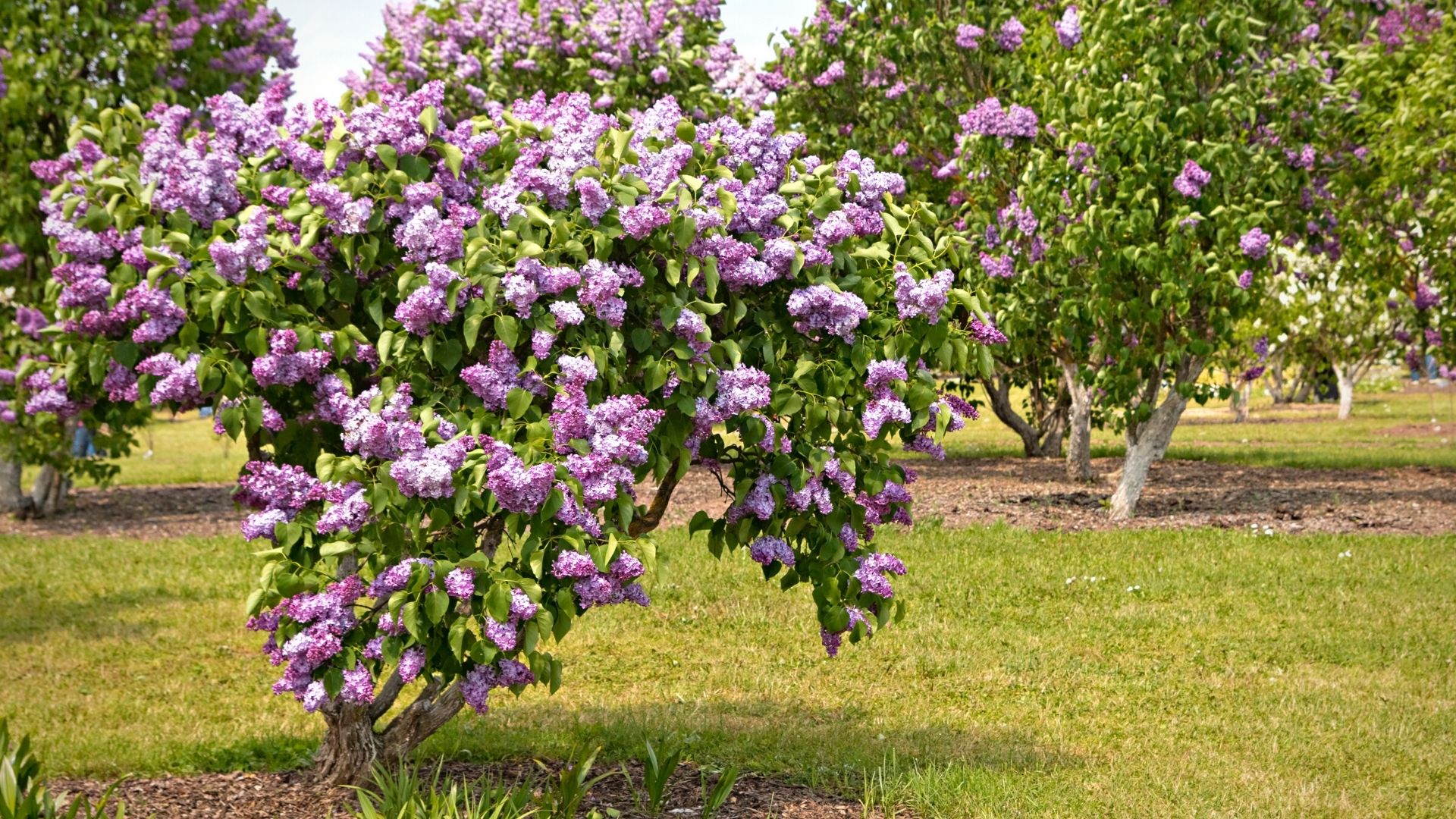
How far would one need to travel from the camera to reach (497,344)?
14.7ft

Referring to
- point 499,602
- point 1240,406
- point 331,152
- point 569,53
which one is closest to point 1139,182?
point 569,53

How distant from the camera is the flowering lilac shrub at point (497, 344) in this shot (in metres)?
4.34

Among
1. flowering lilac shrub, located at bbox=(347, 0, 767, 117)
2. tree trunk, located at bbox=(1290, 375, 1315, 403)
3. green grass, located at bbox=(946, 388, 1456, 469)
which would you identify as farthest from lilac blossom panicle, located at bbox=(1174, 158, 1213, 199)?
tree trunk, located at bbox=(1290, 375, 1315, 403)

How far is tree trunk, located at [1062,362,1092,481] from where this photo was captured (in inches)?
632

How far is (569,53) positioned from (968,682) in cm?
1159

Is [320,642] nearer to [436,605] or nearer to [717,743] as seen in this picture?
[436,605]

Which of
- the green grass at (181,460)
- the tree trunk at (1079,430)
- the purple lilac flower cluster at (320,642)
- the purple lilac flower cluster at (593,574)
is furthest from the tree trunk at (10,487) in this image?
the purple lilac flower cluster at (593,574)

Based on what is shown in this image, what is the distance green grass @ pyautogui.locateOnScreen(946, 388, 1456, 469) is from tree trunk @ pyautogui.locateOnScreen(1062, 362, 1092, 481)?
3914 mm

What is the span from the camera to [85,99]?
1411 cm

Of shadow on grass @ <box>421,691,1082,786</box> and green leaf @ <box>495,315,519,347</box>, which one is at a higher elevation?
green leaf @ <box>495,315,519,347</box>

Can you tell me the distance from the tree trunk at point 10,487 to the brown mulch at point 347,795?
36.4 ft

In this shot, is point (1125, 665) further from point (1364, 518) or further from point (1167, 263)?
point (1364, 518)

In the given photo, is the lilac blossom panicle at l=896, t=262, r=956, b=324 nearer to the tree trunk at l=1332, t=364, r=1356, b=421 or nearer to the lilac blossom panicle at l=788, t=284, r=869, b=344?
the lilac blossom panicle at l=788, t=284, r=869, b=344

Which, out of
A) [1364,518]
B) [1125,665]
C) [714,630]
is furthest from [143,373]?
[1364,518]
